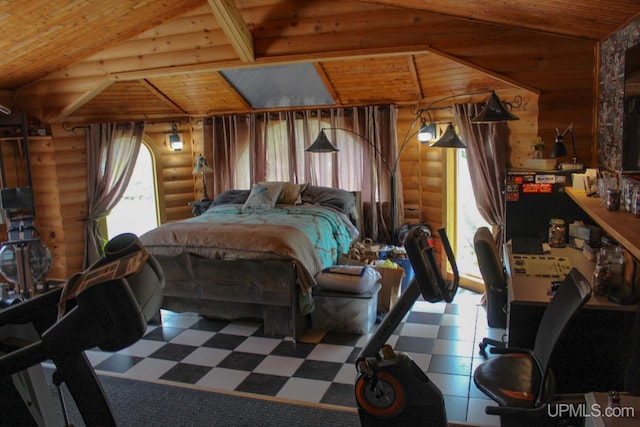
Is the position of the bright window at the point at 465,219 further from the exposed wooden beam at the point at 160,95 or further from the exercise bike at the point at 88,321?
the exercise bike at the point at 88,321

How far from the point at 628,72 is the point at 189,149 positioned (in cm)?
534

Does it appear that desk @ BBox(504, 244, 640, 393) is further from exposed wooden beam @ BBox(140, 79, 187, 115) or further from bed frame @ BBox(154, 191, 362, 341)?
exposed wooden beam @ BBox(140, 79, 187, 115)

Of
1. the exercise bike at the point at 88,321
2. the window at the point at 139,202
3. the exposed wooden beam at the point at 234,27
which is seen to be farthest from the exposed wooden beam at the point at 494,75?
the window at the point at 139,202

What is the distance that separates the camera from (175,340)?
4.20m

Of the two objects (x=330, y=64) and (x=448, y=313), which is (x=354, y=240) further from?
(x=330, y=64)

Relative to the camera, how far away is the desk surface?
248 cm

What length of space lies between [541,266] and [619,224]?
3.31ft

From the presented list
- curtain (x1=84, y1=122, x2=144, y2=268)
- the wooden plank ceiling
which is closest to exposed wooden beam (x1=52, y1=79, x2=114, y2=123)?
the wooden plank ceiling

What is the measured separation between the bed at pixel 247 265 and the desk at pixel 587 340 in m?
1.83

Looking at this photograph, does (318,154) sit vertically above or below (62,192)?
above

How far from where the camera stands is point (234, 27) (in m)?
4.49

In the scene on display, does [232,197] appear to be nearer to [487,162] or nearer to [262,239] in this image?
[262,239]

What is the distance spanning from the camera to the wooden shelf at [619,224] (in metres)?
1.89

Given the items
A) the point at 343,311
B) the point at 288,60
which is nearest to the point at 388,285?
the point at 343,311
